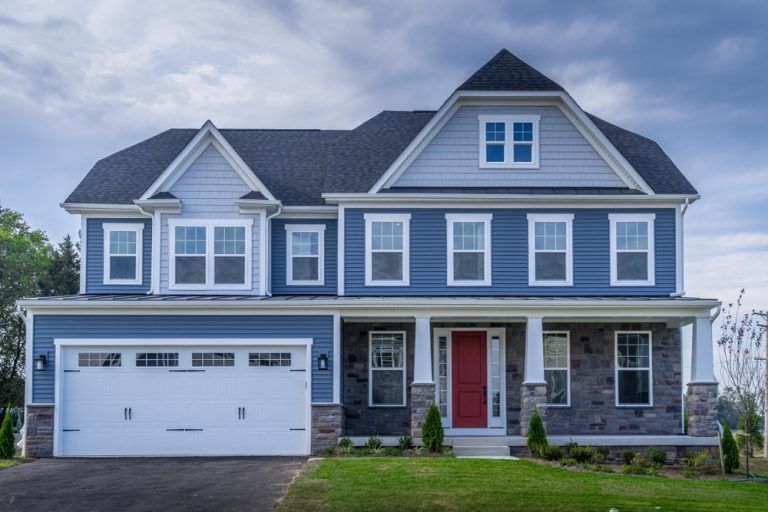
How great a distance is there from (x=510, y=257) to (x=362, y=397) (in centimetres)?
489

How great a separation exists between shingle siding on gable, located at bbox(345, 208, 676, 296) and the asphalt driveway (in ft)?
17.0

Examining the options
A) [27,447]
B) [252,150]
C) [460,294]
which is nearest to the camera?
[27,447]

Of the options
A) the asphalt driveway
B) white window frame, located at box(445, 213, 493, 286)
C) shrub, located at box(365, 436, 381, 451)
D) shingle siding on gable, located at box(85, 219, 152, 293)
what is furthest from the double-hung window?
shingle siding on gable, located at box(85, 219, 152, 293)

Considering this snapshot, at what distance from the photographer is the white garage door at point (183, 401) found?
63.0ft

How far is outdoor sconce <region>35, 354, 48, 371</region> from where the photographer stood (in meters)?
19.2

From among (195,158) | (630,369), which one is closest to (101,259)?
(195,158)

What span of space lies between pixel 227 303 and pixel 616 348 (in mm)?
9367

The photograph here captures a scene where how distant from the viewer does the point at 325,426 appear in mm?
19031

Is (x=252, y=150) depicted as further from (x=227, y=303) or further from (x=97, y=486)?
(x=97, y=486)

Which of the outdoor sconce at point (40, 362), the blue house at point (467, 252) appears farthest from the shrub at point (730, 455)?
the outdoor sconce at point (40, 362)

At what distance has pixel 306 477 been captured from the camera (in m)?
15.2

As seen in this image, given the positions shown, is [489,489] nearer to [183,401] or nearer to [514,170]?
[183,401]

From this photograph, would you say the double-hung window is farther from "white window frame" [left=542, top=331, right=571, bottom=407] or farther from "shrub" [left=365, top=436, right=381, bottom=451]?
"shrub" [left=365, top=436, right=381, bottom=451]

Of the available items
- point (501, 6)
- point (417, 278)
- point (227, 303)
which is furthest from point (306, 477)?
point (501, 6)
